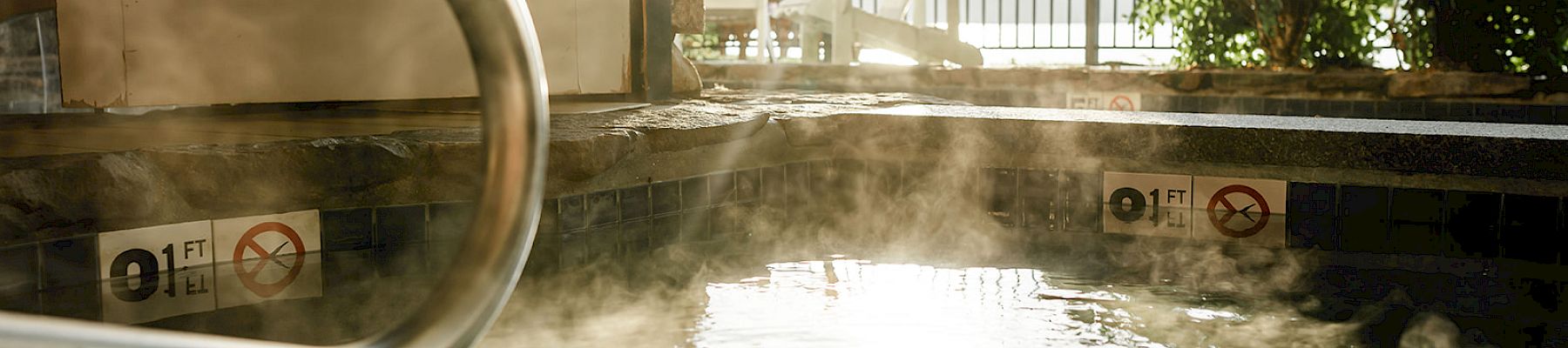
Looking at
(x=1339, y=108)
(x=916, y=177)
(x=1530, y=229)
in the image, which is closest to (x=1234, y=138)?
(x=1530, y=229)

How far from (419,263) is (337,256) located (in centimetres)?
17

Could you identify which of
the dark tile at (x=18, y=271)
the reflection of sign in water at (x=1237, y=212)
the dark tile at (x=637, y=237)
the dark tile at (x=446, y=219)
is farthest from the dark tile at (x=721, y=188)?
the dark tile at (x=18, y=271)

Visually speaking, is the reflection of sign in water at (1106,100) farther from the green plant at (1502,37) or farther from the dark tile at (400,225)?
the dark tile at (400,225)

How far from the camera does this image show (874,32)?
1097 cm

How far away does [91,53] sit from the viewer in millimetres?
3062

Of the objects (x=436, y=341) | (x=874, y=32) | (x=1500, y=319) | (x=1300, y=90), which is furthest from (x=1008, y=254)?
(x=874, y=32)

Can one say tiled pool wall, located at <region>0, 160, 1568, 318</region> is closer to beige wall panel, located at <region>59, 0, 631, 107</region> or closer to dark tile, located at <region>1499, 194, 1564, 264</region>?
dark tile, located at <region>1499, 194, 1564, 264</region>

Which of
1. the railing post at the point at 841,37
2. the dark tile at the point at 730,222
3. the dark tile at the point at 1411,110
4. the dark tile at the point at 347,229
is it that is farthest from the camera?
the railing post at the point at 841,37

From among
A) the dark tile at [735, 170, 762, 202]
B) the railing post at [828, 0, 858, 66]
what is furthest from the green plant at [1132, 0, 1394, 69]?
the dark tile at [735, 170, 762, 202]

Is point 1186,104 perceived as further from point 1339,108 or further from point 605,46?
point 605,46

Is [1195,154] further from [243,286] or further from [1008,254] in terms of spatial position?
[243,286]

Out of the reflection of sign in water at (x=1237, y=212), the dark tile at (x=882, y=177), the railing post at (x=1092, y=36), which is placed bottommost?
the reflection of sign in water at (x=1237, y=212)

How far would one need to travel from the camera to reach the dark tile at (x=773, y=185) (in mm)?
3510

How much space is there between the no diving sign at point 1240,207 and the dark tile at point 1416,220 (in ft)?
0.79
